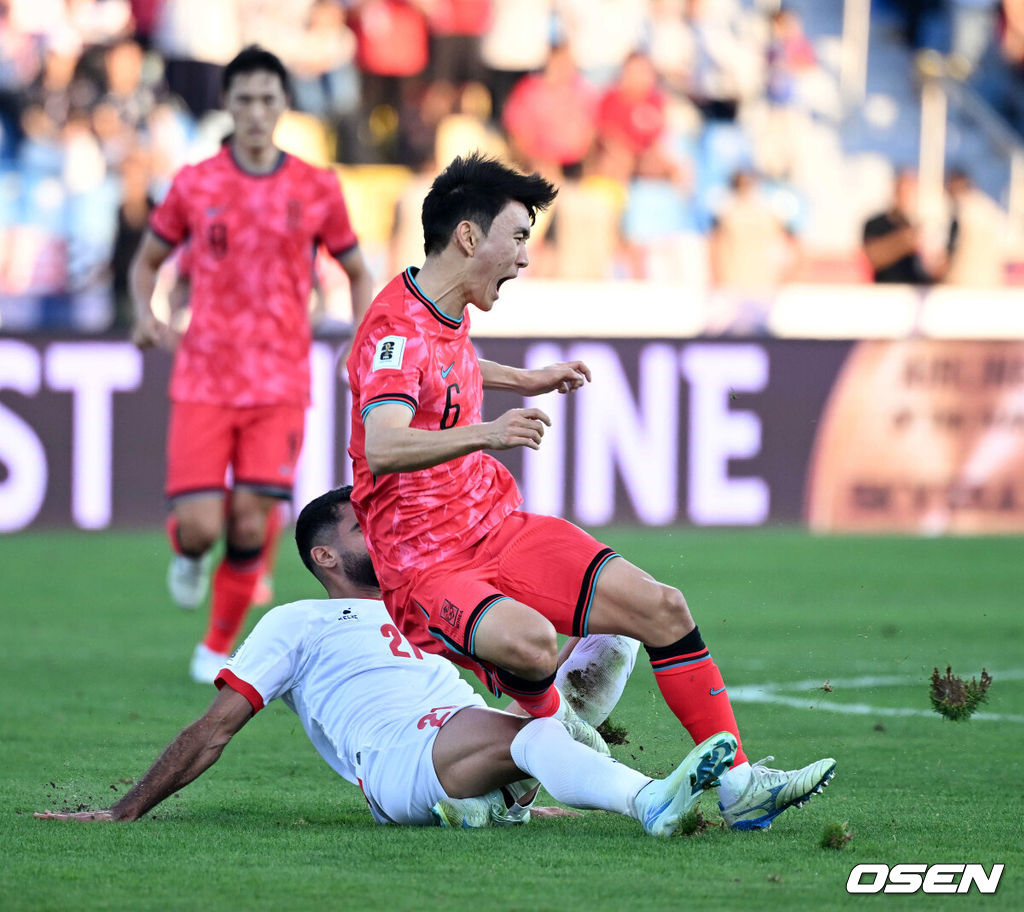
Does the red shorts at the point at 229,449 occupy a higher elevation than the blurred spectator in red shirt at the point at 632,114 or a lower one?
lower

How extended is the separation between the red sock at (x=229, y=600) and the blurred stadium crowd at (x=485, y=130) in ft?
17.1

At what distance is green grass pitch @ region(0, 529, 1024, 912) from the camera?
3342mm

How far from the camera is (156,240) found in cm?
683

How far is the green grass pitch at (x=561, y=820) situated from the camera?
3.34 metres

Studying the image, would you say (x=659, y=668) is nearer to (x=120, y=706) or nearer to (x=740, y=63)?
(x=120, y=706)

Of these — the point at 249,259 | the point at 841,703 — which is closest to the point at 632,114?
the point at 249,259

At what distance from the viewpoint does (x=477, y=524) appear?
4148 mm

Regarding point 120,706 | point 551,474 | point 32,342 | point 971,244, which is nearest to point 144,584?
point 32,342

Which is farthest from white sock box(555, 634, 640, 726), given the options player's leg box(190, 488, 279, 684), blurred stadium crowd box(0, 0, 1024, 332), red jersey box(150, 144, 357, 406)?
blurred stadium crowd box(0, 0, 1024, 332)

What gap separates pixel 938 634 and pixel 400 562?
411 cm

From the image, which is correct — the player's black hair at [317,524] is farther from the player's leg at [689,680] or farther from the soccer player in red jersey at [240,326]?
the soccer player in red jersey at [240,326]

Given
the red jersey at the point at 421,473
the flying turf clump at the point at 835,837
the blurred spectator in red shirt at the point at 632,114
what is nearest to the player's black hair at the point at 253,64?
the red jersey at the point at 421,473

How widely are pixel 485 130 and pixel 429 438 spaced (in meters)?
9.88

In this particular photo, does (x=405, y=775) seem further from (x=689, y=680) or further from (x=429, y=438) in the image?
(x=429, y=438)
